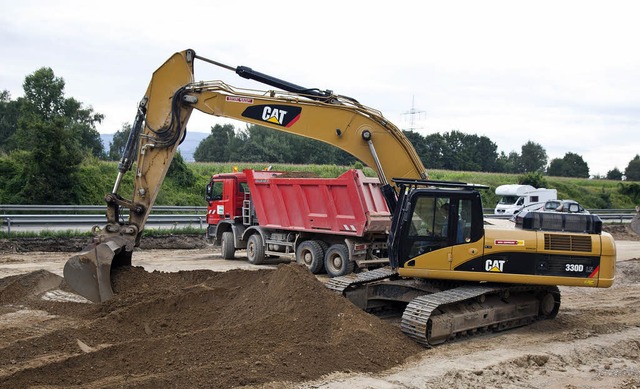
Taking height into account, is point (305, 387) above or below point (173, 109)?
below

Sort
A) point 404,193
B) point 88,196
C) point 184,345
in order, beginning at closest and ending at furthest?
1. point 184,345
2. point 404,193
3. point 88,196

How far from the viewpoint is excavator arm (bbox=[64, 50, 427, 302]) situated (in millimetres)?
10930

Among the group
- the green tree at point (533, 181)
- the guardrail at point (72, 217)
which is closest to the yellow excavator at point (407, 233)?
the guardrail at point (72, 217)

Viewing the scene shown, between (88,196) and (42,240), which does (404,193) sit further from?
(88,196)

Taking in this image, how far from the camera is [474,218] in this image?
31.2ft

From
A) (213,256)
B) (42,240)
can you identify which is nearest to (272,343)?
(213,256)

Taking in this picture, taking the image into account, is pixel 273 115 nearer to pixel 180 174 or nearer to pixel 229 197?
pixel 229 197

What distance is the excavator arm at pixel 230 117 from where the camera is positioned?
10.9 m

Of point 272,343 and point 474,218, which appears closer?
point 272,343


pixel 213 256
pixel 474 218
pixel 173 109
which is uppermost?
pixel 173 109

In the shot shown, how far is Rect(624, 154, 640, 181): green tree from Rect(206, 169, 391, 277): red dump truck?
64.5 meters

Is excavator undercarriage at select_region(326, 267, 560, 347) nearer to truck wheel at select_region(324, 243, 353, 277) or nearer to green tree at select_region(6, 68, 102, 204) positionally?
truck wheel at select_region(324, 243, 353, 277)

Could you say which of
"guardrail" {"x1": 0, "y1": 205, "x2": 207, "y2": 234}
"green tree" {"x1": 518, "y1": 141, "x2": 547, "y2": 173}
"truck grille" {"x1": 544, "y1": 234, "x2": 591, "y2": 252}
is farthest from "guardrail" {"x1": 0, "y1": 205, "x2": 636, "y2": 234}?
"green tree" {"x1": 518, "y1": 141, "x2": 547, "y2": 173}

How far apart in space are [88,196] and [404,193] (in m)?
20.2
